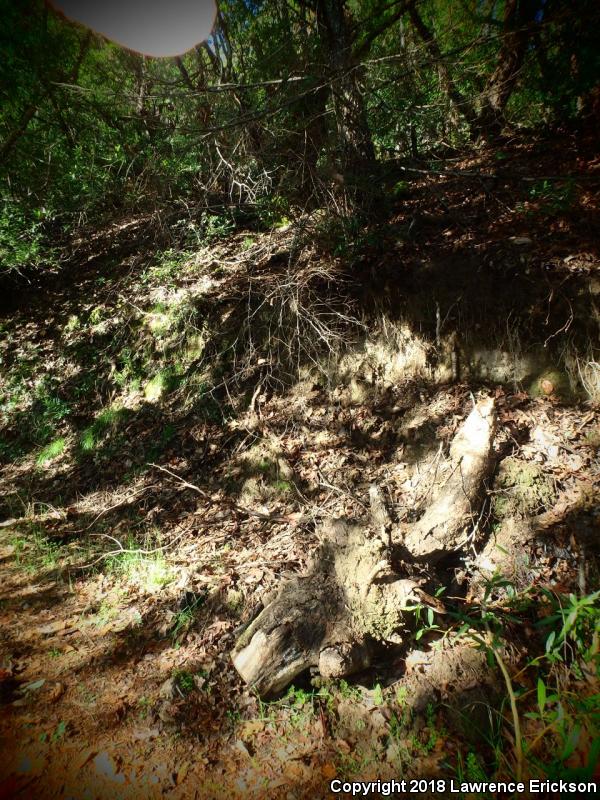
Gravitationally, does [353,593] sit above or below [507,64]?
below

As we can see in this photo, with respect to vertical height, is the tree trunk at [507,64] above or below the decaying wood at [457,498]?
above

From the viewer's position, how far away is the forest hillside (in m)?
2.56

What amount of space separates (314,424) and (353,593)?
215 centimetres

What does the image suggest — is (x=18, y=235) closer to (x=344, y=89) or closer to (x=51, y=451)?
(x=51, y=451)

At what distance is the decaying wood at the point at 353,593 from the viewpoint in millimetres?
2840

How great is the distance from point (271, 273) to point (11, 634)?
506 cm

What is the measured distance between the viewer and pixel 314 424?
482 cm

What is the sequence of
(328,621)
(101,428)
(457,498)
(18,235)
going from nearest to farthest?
(328,621) → (457,498) → (101,428) → (18,235)

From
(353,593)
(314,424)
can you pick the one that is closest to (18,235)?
(314,424)

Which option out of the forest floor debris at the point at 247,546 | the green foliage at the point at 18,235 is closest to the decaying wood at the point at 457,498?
the forest floor debris at the point at 247,546

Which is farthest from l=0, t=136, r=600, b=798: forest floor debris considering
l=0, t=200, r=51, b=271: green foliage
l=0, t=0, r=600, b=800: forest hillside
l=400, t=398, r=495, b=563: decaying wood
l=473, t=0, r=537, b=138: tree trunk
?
l=0, t=200, r=51, b=271: green foliage

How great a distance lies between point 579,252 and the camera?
391 centimetres

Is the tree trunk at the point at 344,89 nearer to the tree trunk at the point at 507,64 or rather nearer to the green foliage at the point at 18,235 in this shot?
the tree trunk at the point at 507,64

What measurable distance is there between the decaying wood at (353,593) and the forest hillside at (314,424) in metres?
0.02
